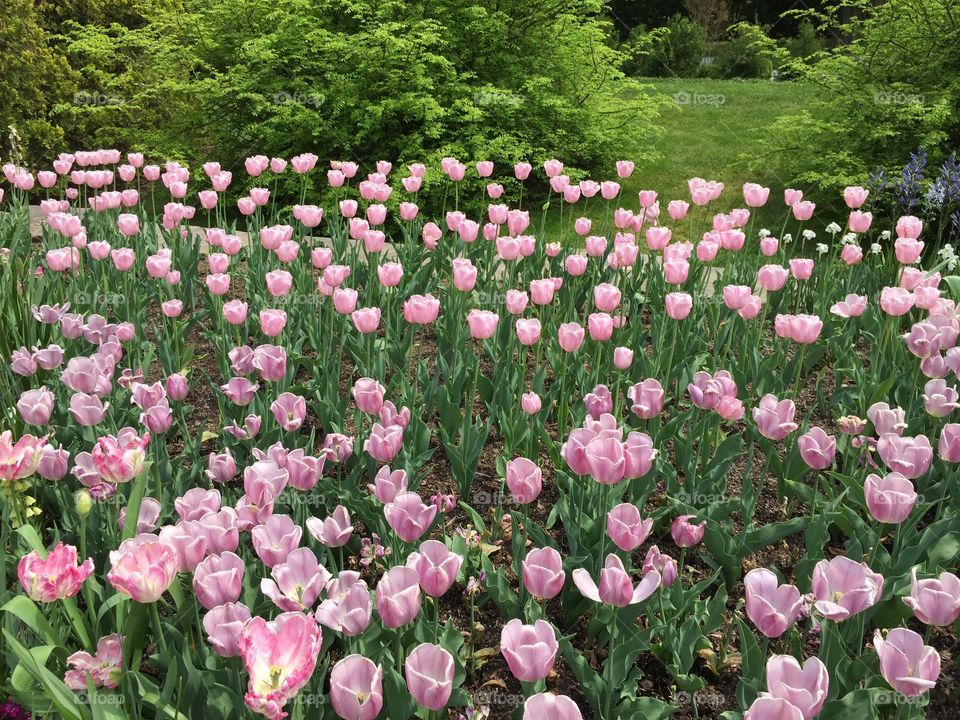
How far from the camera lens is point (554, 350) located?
140 inches

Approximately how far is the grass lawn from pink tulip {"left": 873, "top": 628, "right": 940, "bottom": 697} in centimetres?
674

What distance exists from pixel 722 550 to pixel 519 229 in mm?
2164

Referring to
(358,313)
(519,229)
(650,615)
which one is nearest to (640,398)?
(650,615)

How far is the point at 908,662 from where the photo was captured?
1415 mm

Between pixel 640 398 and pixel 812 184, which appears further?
pixel 812 184

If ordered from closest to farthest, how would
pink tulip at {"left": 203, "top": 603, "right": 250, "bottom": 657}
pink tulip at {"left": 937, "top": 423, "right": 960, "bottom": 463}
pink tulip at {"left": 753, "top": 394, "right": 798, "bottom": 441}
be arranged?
1. pink tulip at {"left": 203, "top": 603, "right": 250, "bottom": 657}
2. pink tulip at {"left": 937, "top": 423, "right": 960, "bottom": 463}
3. pink tulip at {"left": 753, "top": 394, "right": 798, "bottom": 441}

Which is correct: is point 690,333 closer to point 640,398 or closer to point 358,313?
point 640,398

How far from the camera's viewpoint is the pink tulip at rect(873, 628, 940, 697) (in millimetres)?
1394

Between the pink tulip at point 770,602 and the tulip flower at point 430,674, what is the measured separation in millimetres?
601

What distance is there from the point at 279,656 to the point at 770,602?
0.91 metres

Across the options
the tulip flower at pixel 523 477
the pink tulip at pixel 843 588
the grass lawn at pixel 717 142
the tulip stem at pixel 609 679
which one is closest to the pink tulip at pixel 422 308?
the tulip flower at pixel 523 477

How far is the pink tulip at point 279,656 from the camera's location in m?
1.26

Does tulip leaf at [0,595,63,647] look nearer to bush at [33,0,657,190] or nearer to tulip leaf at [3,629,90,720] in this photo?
tulip leaf at [3,629,90,720]

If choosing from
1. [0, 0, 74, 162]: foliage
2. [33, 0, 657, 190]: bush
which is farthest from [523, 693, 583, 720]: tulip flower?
[0, 0, 74, 162]: foliage
